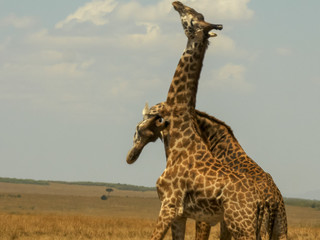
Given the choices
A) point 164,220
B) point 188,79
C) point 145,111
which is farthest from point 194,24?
point 164,220

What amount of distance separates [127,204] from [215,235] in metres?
61.3

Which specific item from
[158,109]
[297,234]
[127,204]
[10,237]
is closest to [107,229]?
[10,237]

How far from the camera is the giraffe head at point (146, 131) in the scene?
431 inches

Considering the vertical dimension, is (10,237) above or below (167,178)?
below

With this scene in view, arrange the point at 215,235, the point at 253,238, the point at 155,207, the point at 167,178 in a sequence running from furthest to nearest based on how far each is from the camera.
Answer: the point at 155,207 → the point at 215,235 → the point at 167,178 → the point at 253,238

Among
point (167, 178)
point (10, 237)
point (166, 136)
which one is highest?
point (166, 136)

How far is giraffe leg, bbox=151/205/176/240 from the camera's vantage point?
10125 millimetres

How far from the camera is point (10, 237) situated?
18.9 metres

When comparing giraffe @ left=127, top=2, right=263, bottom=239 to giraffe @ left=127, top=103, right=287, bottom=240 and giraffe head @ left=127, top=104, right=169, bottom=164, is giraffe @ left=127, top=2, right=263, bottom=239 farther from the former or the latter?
giraffe @ left=127, top=103, right=287, bottom=240

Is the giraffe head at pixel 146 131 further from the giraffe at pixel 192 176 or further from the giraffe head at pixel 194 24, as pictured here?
the giraffe head at pixel 194 24

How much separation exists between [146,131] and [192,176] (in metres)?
1.32

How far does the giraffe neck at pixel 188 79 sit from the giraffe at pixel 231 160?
433 millimetres

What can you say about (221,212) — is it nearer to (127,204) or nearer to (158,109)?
(158,109)

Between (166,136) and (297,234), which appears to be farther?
(297,234)
